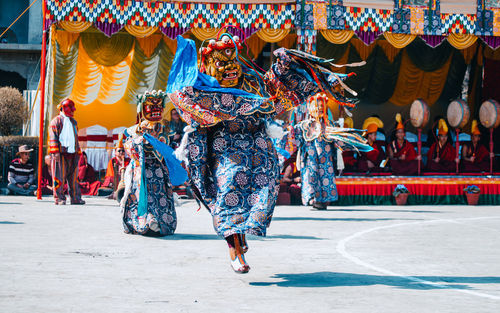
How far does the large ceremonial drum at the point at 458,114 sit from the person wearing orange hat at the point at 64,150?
8.97 m

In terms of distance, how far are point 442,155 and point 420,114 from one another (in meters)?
1.08

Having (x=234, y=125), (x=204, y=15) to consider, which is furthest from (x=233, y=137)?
(x=204, y=15)

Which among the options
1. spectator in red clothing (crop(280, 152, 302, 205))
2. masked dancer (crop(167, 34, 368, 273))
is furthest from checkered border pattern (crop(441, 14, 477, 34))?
masked dancer (crop(167, 34, 368, 273))

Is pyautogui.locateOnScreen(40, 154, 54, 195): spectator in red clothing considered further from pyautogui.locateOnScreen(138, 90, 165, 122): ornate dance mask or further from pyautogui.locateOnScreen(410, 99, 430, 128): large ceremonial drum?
pyautogui.locateOnScreen(410, 99, 430, 128): large ceremonial drum

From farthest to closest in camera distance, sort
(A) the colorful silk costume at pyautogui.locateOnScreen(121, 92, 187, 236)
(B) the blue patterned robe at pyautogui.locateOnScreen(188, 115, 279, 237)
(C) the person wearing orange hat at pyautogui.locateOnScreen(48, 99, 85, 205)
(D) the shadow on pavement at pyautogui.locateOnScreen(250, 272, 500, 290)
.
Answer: (C) the person wearing orange hat at pyautogui.locateOnScreen(48, 99, 85, 205) → (A) the colorful silk costume at pyautogui.locateOnScreen(121, 92, 187, 236) → (B) the blue patterned robe at pyautogui.locateOnScreen(188, 115, 279, 237) → (D) the shadow on pavement at pyautogui.locateOnScreen(250, 272, 500, 290)

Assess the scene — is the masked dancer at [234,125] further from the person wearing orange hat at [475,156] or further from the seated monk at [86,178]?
the person wearing orange hat at [475,156]

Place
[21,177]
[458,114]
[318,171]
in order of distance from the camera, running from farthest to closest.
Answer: [458,114], [21,177], [318,171]

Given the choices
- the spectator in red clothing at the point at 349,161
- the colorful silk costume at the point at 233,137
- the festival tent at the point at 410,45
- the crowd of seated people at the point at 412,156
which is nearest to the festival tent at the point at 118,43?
the festival tent at the point at 410,45

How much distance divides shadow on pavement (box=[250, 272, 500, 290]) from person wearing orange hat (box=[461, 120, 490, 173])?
11.1 meters

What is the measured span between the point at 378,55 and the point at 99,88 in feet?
23.4

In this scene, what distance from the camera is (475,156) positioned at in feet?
53.6

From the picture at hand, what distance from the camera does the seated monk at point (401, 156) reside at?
1504 centimetres

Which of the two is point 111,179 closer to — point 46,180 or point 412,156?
point 46,180

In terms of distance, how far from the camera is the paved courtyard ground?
14.4 feet
